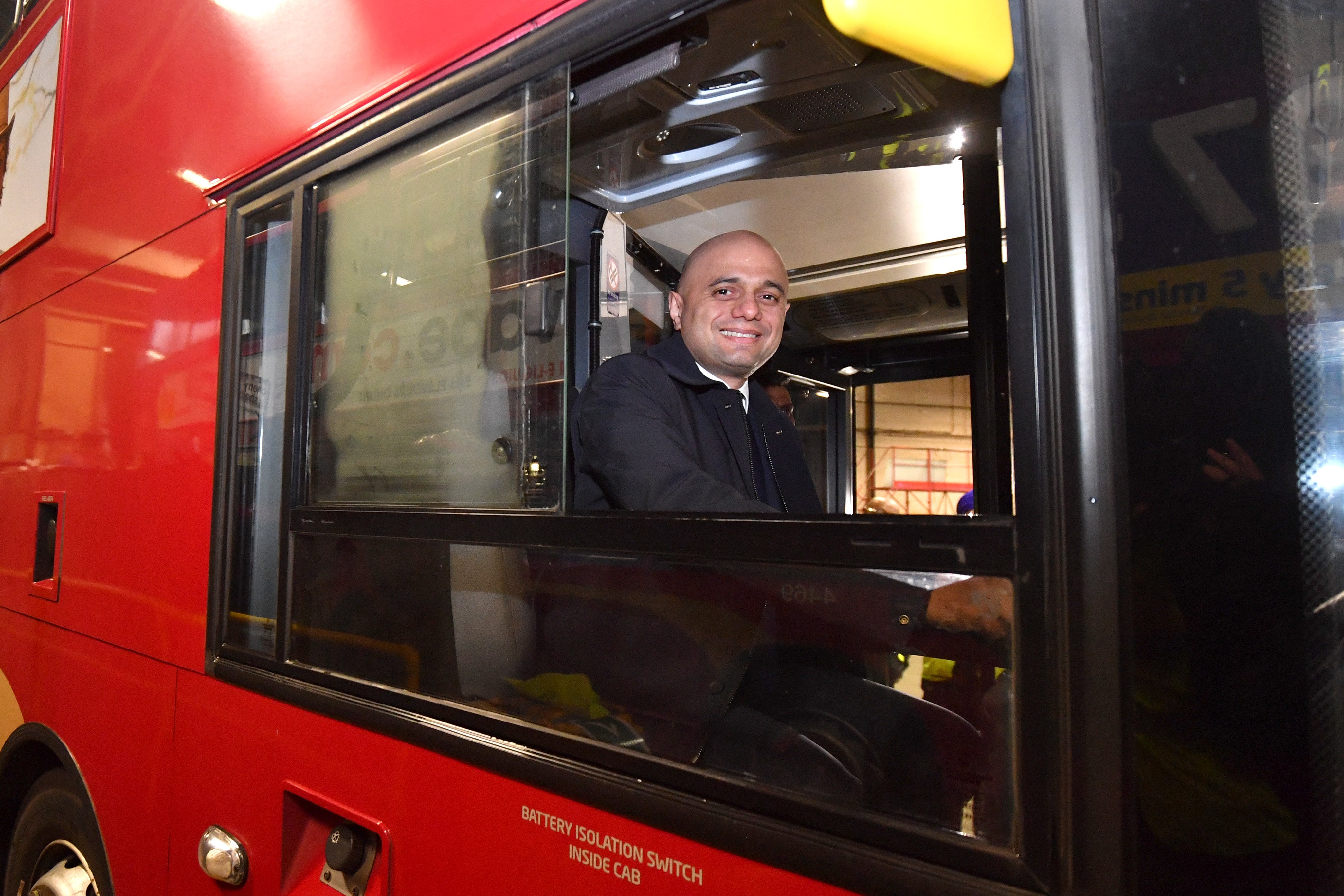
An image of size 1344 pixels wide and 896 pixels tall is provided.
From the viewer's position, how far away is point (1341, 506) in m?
0.82

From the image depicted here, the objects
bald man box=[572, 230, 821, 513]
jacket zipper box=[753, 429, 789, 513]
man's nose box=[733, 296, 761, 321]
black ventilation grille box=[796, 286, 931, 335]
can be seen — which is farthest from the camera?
black ventilation grille box=[796, 286, 931, 335]

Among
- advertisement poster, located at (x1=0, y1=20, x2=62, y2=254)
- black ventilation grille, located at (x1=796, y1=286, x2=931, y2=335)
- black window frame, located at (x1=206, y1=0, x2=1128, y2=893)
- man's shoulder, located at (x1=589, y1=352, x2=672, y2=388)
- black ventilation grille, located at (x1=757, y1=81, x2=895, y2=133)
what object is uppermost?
advertisement poster, located at (x1=0, y1=20, x2=62, y2=254)

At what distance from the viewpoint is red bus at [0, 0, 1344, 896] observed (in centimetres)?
84

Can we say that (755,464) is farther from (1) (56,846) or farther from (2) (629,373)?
(1) (56,846)

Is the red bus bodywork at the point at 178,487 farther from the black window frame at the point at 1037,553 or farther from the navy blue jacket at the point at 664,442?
the navy blue jacket at the point at 664,442

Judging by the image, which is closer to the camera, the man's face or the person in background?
the man's face

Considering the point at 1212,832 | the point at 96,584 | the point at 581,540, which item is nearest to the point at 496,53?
the point at 581,540

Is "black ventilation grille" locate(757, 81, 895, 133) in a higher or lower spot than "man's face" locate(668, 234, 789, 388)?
higher

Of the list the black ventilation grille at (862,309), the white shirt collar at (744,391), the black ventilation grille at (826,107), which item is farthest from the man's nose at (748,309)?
the black ventilation grille at (862,309)

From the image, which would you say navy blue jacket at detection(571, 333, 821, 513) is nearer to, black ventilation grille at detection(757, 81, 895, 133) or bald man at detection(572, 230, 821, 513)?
bald man at detection(572, 230, 821, 513)

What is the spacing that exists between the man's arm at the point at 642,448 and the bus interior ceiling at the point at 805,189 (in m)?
0.41

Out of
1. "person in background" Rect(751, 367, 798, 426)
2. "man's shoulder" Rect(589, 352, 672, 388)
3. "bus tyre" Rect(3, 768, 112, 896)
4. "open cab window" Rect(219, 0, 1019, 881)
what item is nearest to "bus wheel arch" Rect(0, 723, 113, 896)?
"bus tyre" Rect(3, 768, 112, 896)

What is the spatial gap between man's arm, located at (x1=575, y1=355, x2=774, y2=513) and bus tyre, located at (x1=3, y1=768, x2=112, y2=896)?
6.26 ft

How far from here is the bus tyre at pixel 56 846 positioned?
8.14 feet
